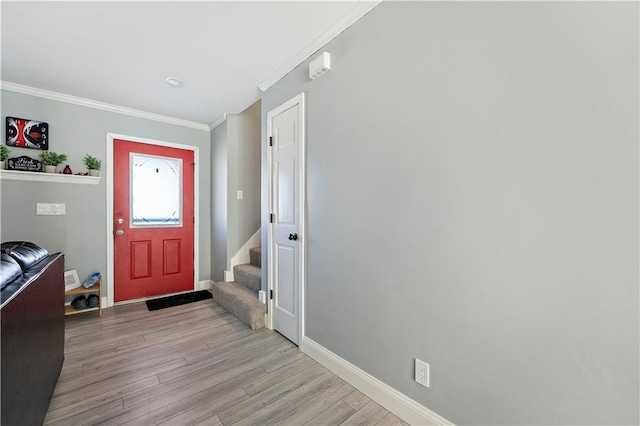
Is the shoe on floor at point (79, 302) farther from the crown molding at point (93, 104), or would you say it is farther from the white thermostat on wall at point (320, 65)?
the white thermostat on wall at point (320, 65)

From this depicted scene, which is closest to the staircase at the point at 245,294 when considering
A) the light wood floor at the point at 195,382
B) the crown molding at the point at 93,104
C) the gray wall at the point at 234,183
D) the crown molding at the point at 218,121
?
the light wood floor at the point at 195,382

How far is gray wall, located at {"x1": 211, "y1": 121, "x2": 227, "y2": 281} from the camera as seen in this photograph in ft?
11.7

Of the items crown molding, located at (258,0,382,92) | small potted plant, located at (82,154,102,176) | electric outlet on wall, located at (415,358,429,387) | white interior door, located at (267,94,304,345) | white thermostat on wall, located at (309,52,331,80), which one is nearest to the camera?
electric outlet on wall, located at (415,358,429,387)

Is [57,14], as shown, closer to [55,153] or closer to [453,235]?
[55,153]

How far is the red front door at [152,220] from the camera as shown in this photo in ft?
10.8

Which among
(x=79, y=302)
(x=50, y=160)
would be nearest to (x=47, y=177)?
(x=50, y=160)

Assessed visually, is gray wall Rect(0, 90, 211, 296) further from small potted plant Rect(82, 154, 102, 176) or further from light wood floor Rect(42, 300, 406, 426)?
light wood floor Rect(42, 300, 406, 426)

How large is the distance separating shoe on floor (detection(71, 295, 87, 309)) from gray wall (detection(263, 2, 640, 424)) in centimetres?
295

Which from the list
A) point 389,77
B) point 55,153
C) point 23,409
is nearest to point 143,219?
point 55,153

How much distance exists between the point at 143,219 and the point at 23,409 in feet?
9.06

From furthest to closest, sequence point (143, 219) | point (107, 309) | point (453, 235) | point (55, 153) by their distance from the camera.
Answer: point (143, 219)
point (107, 309)
point (55, 153)
point (453, 235)

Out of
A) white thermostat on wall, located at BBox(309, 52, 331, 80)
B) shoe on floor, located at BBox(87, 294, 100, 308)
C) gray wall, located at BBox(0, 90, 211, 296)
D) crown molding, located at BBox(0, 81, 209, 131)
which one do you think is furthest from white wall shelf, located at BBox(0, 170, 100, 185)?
white thermostat on wall, located at BBox(309, 52, 331, 80)

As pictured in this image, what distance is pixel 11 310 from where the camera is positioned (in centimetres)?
94

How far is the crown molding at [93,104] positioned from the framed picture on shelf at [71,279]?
192cm
